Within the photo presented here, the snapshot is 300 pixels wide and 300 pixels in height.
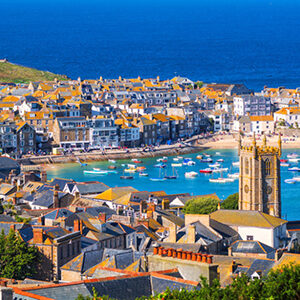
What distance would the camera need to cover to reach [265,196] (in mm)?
49469

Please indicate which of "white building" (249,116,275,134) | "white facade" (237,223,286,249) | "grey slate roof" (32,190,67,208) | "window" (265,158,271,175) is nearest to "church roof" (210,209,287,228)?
"white facade" (237,223,286,249)

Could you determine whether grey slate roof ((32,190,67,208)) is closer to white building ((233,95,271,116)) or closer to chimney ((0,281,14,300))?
chimney ((0,281,14,300))

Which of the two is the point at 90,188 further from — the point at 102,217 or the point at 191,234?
the point at 191,234

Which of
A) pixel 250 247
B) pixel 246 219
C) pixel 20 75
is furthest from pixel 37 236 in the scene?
pixel 20 75

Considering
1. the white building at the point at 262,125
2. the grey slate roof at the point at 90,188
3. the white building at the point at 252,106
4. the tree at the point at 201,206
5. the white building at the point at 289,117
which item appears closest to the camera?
the tree at the point at 201,206

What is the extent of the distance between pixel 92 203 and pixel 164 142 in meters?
52.6

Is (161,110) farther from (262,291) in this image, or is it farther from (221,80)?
(262,291)

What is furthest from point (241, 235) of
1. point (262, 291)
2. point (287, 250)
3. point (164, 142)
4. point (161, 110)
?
point (161, 110)

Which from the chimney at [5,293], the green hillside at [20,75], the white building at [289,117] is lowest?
the chimney at [5,293]

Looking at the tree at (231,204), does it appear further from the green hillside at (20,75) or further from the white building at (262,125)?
the green hillside at (20,75)

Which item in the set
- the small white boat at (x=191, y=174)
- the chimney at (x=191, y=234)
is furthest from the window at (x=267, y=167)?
the small white boat at (x=191, y=174)

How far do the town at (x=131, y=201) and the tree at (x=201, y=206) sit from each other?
12 cm

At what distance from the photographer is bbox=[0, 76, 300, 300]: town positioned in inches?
993

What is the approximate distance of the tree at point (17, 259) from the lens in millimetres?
33094
